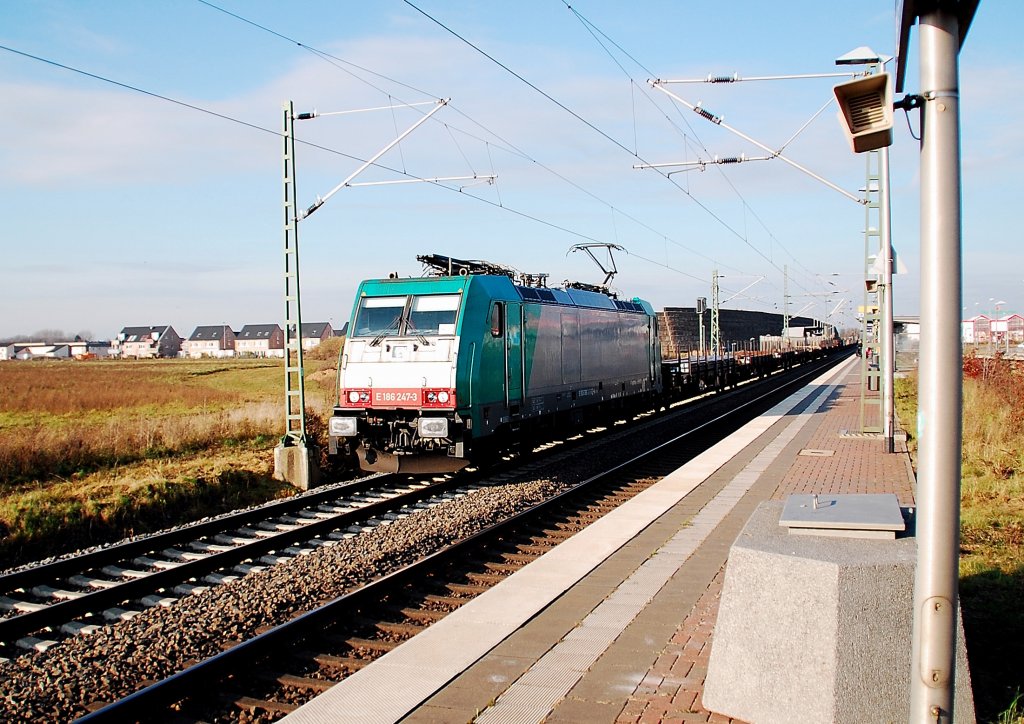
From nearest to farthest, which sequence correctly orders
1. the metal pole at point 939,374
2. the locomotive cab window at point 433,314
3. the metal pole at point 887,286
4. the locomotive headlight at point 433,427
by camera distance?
1. the metal pole at point 939,374
2. the locomotive headlight at point 433,427
3. the locomotive cab window at point 433,314
4. the metal pole at point 887,286

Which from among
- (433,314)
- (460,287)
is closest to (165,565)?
(433,314)

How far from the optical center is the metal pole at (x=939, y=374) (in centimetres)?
321

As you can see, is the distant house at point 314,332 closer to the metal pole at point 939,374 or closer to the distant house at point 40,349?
the distant house at point 40,349

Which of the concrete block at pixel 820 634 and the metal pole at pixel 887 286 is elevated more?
the metal pole at pixel 887 286

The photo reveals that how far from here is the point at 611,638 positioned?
6.16 meters

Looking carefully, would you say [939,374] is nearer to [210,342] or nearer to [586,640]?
[586,640]

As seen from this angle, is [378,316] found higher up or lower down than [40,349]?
higher up

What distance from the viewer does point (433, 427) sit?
43.6 ft

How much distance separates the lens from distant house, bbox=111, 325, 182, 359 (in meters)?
134

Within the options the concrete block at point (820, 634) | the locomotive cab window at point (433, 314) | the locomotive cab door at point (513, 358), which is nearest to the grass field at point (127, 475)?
the locomotive cab window at point (433, 314)

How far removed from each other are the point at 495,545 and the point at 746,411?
803 inches

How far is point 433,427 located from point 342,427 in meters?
1.66

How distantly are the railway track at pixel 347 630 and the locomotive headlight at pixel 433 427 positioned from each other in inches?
47.6

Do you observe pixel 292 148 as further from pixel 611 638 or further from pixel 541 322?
pixel 611 638
